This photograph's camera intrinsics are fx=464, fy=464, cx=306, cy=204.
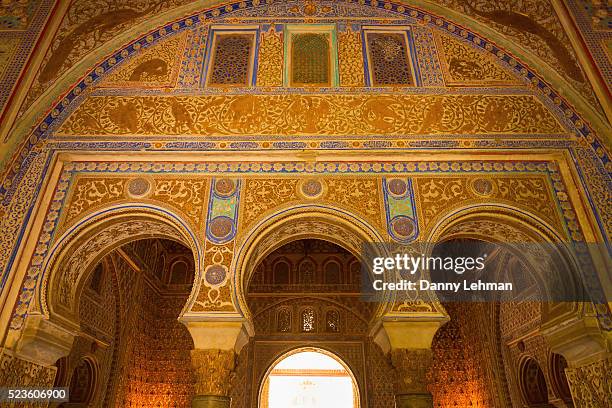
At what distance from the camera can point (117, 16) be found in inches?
252

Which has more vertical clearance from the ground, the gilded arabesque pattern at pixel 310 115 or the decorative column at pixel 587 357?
the gilded arabesque pattern at pixel 310 115

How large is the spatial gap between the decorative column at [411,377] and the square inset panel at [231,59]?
3.84 m

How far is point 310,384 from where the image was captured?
15.1 m

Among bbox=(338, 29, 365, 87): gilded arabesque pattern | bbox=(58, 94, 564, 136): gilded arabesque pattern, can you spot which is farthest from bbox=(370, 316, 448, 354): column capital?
bbox=(338, 29, 365, 87): gilded arabesque pattern

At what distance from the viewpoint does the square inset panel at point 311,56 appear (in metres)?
6.15

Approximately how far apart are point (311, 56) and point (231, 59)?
3.63ft

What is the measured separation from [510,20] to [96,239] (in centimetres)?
602

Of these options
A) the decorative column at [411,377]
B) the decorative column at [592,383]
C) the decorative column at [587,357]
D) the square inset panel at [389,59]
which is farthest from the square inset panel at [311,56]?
the decorative column at [592,383]

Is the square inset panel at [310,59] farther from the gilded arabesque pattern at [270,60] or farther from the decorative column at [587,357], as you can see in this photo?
the decorative column at [587,357]

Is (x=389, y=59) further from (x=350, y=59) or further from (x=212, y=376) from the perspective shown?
(x=212, y=376)

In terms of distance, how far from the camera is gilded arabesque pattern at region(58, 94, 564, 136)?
5.71m

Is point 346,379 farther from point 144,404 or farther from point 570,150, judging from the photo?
point 570,150

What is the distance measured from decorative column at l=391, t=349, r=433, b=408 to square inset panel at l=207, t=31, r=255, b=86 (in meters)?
3.84

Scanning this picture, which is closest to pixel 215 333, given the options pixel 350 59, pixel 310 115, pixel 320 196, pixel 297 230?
pixel 297 230
